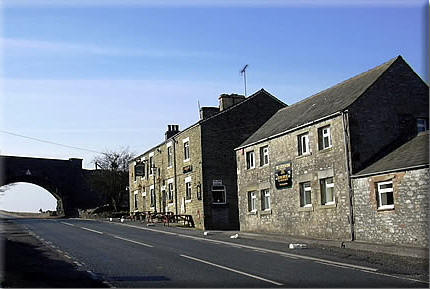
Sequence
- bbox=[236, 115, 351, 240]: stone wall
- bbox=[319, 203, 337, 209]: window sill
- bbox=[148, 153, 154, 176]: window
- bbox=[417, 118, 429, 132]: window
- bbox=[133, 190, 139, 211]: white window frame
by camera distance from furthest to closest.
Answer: bbox=[133, 190, 139, 211]: white window frame
bbox=[148, 153, 154, 176]: window
bbox=[417, 118, 429, 132]: window
bbox=[319, 203, 337, 209]: window sill
bbox=[236, 115, 351, 240]: stone wall

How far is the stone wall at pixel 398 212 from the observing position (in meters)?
18.2

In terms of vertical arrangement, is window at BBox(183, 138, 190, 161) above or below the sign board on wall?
above

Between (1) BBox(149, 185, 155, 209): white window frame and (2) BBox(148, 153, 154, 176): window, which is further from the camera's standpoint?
(2) BBox(148, 153, 154, 176): window

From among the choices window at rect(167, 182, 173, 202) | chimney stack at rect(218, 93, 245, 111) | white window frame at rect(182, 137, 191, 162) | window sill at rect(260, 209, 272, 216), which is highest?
chimney stack at rect(218, 93, 245, 111)

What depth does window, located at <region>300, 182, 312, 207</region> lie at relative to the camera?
2526 cm

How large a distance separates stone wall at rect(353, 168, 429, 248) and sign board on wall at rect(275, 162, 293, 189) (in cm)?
527

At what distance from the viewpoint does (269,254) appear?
17.4 metres

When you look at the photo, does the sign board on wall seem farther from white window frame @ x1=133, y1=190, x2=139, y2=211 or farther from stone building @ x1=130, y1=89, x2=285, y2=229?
white window frame @ x1=133, y1=190, x2=139, y2=211

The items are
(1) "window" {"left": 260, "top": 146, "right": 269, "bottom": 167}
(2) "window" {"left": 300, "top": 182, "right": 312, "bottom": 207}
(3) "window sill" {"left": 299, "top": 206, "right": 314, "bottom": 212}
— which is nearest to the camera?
(3) "window sill" {"left": 299, "top": 206, "right": 314, "bottom": 212}

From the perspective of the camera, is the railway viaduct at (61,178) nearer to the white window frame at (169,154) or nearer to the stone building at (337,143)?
the white window frame at (169,154)

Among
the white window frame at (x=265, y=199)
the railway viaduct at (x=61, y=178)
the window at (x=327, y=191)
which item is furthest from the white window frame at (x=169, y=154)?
the railway viaduct at (x=61, y=178)

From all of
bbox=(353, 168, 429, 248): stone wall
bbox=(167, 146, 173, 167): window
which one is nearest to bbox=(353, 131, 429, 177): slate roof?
bbox=(353, 168, 429, 248): stone wall

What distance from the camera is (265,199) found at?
2998 cm

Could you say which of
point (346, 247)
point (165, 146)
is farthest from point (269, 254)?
point (165, 146)
